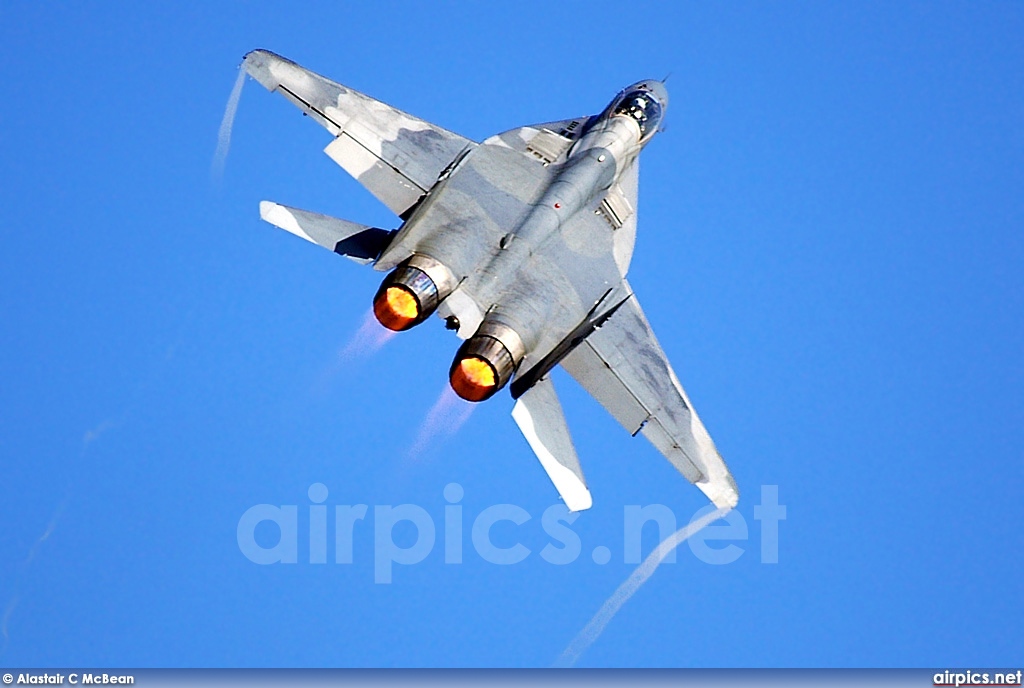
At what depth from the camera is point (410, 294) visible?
68.3 feet

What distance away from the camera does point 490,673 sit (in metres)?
24.8

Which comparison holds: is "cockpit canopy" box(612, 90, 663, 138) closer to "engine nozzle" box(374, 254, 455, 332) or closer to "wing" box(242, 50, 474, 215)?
"wing" box(242, 50, 474, 215)

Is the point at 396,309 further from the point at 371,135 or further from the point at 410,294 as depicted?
the point at 371,135

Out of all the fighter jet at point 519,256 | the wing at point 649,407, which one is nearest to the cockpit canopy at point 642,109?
the fighter jet at point 519,256

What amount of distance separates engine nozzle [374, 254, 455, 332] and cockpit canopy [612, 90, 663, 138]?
5.73 metres

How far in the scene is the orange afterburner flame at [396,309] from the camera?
20.9 meters

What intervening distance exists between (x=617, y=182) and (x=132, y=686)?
428 inches

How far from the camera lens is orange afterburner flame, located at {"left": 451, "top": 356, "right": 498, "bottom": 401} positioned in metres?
20.9

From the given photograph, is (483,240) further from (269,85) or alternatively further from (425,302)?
(269,85)

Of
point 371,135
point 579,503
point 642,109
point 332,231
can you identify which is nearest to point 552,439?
point 579,503

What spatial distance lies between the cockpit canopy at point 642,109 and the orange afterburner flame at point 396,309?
621cm

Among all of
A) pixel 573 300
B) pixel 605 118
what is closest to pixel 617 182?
pixel 605 118

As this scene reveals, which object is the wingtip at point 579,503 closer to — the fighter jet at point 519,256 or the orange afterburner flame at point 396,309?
the fighter jet at point 519,256

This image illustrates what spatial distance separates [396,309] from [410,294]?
0.31m
